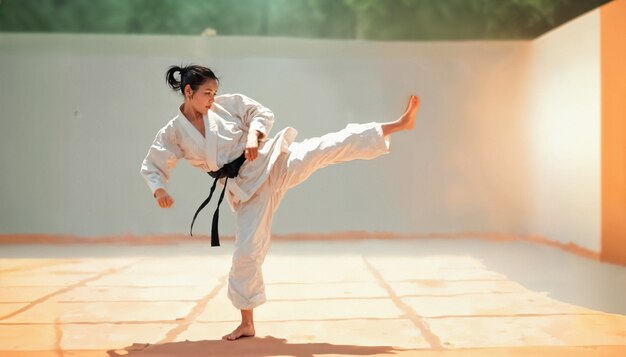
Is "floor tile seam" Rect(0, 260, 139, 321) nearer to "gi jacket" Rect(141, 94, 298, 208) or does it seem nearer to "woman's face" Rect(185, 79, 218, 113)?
"gi jacket" Rect(141, 94, 298, 208)

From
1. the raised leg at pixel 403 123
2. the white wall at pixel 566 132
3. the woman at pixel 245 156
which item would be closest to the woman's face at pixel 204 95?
the woman at pixel 245 156

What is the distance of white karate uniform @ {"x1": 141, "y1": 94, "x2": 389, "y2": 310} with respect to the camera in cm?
228

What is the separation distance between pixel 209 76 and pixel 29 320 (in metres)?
1.28

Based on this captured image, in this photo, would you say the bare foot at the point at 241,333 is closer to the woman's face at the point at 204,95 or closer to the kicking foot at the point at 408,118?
the woman's face at the point at 204,95

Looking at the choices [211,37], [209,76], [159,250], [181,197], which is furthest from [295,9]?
[209,76]

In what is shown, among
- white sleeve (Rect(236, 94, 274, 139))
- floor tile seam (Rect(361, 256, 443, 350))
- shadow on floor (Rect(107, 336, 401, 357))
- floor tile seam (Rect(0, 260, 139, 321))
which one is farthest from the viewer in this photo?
floor tile seam (Rect(0, 260, 139, 321))

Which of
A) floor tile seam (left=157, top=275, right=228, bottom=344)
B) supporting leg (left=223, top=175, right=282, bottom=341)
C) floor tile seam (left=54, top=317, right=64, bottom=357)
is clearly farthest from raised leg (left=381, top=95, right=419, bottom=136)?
floor tile seam (left=54, top=317, right=64, bottom=357)

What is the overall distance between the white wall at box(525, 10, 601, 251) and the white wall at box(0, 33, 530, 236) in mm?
249

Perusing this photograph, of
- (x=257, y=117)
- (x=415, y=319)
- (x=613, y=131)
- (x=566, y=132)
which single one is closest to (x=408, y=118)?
(x=257, y=117)

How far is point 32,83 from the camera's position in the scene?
6152 millimetres

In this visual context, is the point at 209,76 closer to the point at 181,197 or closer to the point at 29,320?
the point at 29,320

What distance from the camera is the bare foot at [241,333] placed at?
2273mm

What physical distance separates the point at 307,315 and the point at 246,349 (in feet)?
1.97

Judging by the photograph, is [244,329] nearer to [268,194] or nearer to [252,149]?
[268,194]
